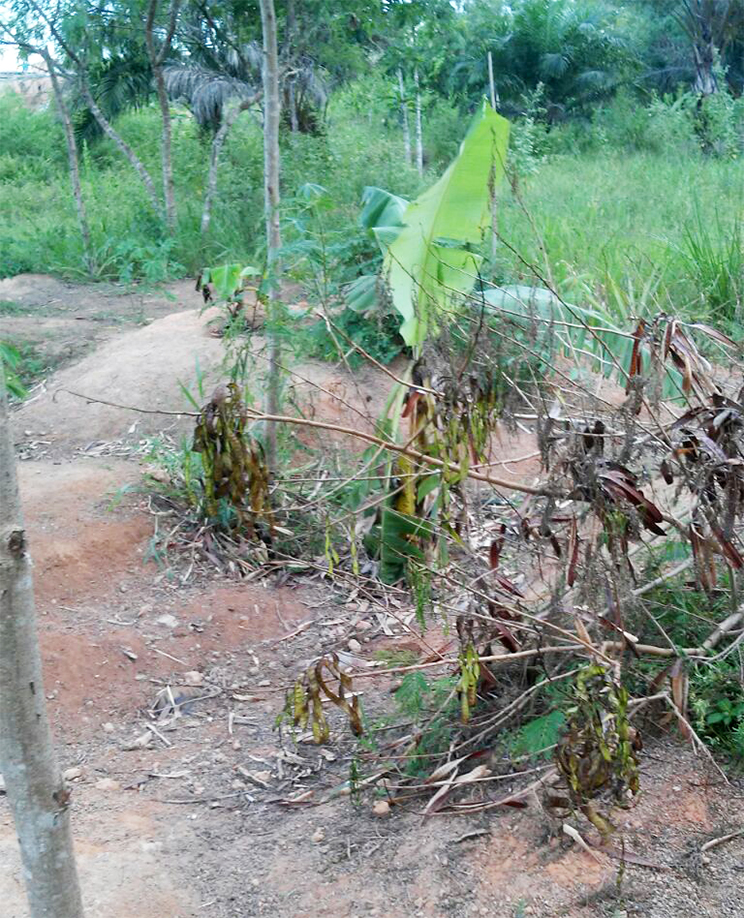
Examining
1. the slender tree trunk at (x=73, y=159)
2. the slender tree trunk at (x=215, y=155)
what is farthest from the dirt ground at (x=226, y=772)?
the slender tree trunk at (x=215, y=155)

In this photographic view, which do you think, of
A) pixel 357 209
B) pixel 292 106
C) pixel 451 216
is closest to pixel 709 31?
pixel 292 106

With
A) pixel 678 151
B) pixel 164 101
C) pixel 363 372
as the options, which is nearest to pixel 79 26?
pixel 164 101

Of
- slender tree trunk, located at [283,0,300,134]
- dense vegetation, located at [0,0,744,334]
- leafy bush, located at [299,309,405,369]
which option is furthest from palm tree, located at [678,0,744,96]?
leafy bush, located at [299,309,405,369]

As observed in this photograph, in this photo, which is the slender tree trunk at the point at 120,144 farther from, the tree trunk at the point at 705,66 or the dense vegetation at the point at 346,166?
the tree trunk at the point at 705,66

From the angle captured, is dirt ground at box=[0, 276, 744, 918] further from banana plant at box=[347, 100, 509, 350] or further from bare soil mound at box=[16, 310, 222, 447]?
banana plant at box=[347, 100, 509, 350]

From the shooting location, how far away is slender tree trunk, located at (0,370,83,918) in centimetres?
196

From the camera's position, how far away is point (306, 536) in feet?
16.9

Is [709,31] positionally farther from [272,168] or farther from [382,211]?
[272,168]

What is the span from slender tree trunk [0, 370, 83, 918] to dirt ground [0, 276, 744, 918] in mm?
772

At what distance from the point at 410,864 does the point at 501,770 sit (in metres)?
0.42

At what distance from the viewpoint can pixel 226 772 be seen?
3725 millimetres

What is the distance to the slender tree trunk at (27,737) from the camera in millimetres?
1959

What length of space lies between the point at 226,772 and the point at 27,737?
180 cm

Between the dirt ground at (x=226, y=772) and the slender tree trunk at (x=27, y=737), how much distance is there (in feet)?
2.53
